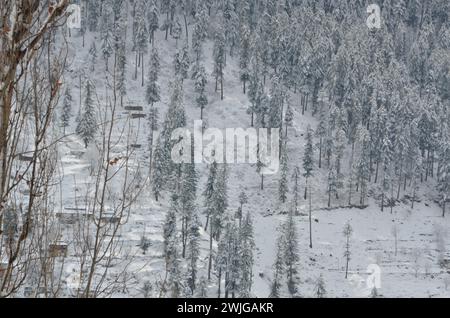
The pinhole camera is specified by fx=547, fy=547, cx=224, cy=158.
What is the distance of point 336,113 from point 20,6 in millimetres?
85856

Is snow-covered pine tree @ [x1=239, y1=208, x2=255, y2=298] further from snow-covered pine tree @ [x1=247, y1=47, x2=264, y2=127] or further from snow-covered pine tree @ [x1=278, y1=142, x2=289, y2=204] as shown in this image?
snow-covered pine tree @ [x1=247, y1=47, x2=264, y2=127]

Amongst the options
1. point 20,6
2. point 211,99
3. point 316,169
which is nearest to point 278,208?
point 316,169

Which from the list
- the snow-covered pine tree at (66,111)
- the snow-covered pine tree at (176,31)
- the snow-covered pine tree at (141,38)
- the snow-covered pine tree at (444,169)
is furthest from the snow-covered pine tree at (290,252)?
the snow-covered pine tree at (176,31)

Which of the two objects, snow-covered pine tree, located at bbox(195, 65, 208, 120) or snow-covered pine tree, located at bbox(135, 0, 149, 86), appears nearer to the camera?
snow-covered pine tree, located at bbox(195, 65, 208, 120)

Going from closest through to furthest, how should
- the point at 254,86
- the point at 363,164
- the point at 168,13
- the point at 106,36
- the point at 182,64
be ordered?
the point at 363,164 → the point at 254,86 → the point at 182,64 → the point at 106,36 → the point at 168,13

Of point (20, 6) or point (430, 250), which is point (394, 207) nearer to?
point (430, 250)

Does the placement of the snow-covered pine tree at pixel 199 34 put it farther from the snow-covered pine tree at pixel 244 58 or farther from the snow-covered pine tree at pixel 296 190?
the snow-covered pine tree at pixel 296 190

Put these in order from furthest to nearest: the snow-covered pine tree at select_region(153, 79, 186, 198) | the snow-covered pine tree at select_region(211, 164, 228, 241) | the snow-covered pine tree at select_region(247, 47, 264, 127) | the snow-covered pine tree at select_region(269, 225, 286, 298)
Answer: the snow-covered pine tree at select_region(247, 47, 264, 127)
the snow-covered pine tree at select_region(153, 79, 186, 198)
the snow-covered pine tree at select_region(211, 164, 228, 241)
the snow-covered pine tree at select_region(269, 225, 286, 298)

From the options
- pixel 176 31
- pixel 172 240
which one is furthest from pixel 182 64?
pixel 172 240

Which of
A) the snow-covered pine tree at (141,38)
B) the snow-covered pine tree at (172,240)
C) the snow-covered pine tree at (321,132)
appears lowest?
the snow-covered pine tree at (172,240)

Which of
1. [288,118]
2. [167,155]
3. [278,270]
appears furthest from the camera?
[288,118]

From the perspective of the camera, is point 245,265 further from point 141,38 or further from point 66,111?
point 141,38

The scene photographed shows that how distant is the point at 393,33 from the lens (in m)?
121

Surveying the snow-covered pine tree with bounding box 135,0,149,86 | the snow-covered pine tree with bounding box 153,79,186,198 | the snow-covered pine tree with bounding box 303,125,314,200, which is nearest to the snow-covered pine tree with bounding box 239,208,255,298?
the snow-covered pine tree with bounding box 153,79,186,198
